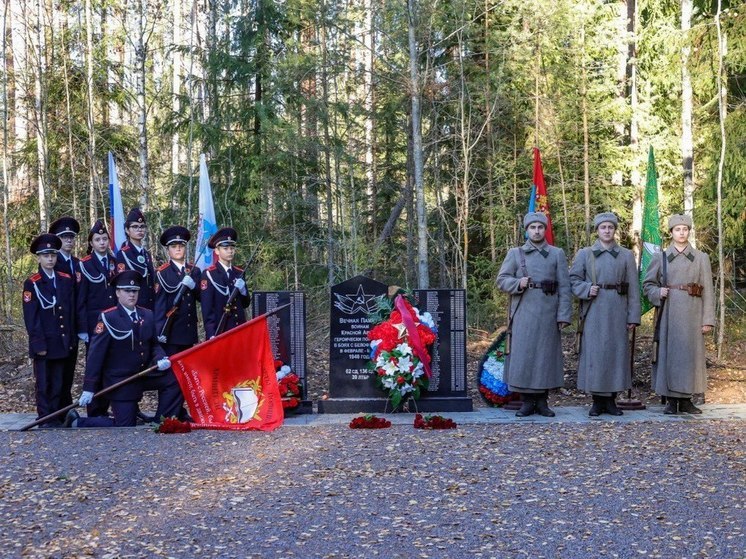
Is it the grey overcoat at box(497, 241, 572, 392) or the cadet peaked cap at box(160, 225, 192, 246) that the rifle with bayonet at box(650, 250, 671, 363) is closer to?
the grey overcoat at box(497, 241, 572, 392)

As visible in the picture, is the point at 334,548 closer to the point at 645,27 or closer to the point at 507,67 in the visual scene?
the point at 507,67

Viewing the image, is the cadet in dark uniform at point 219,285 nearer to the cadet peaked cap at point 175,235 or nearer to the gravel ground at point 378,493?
the cadet peaked cap at point 175,235

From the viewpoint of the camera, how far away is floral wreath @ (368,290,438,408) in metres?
8.98

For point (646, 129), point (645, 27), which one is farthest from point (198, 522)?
point (645, 27)

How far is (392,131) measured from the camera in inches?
704

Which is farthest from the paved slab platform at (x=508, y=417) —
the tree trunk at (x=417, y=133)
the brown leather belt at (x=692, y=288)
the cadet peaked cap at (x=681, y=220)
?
the tree trunk at (x=417, y=133)

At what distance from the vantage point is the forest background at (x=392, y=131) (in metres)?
15.5

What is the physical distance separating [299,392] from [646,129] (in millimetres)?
10843

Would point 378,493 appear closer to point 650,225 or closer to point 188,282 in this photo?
point 188,282

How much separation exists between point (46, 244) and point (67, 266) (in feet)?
1.36

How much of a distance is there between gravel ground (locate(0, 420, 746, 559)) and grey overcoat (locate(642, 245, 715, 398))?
0.74 m

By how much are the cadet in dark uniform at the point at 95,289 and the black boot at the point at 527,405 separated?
4.11 meters

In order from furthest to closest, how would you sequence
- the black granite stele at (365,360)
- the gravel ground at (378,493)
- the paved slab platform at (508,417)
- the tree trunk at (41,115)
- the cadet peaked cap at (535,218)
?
the tree trunk at (41,115) → the black granite stele at (365,360) → the cadet peaked cap at (535,218) → the paved slab platform at (508,417) → the gravel ground at (378,493)

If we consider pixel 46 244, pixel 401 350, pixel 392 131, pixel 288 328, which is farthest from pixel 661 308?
pixel 392 131
